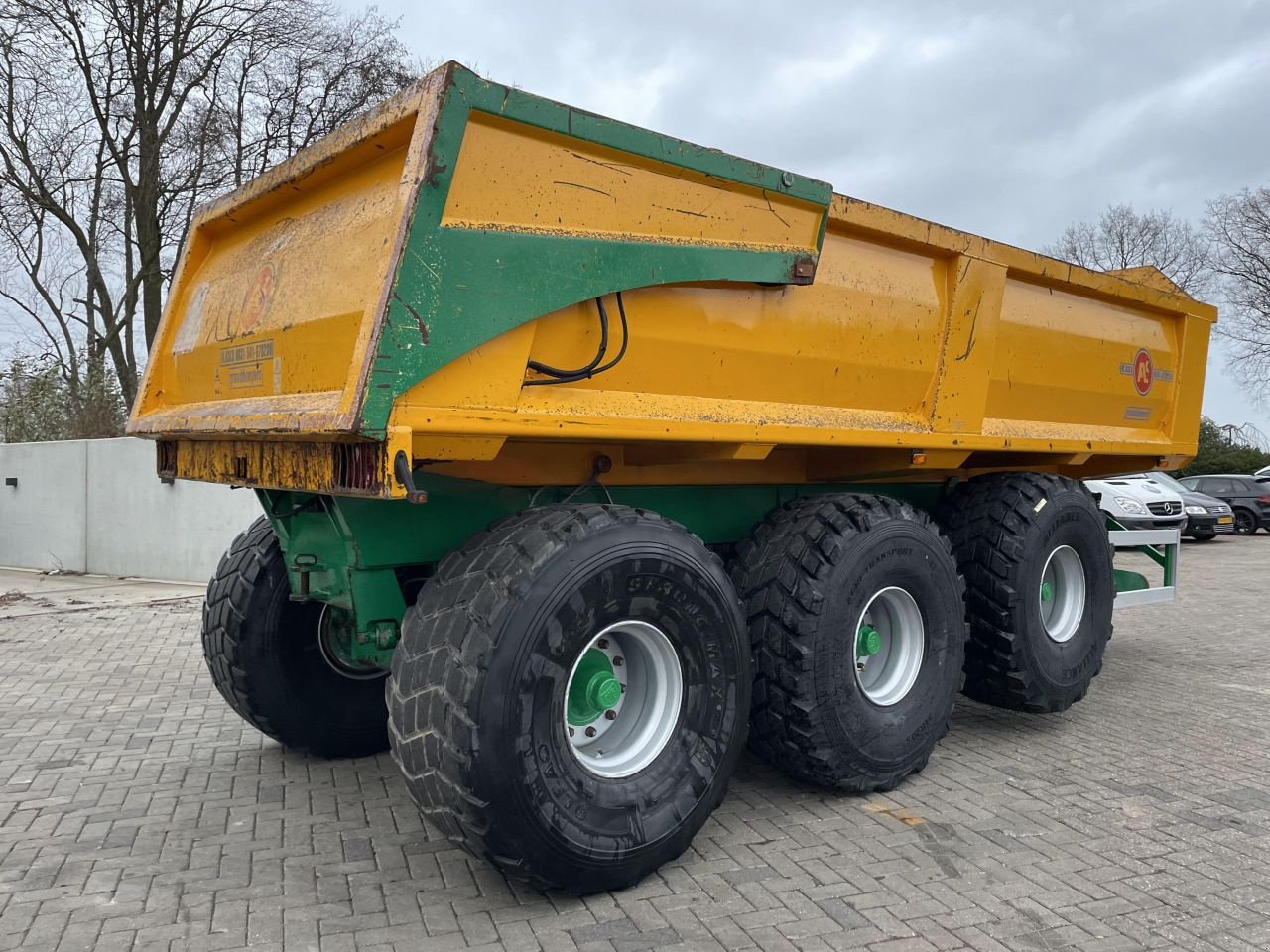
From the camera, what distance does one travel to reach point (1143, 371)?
634 cm

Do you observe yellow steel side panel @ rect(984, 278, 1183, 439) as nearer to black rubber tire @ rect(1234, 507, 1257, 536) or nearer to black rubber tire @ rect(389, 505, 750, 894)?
black rubber tire @ rect(389, 505, 750, 894)

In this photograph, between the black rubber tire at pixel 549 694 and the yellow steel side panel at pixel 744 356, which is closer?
the black rubber tire at pixel 549 694

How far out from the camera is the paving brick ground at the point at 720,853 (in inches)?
124

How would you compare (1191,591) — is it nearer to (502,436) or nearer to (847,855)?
(847,855)

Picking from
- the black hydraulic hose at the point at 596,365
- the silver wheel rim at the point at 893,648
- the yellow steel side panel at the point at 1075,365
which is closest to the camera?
the black hydraulic hose at the point at 596,365

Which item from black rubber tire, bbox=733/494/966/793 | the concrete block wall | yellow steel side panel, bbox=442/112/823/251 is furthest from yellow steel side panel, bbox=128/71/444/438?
the concrete block wall

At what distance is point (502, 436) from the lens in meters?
3.19

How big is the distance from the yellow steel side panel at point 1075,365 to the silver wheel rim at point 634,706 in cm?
254

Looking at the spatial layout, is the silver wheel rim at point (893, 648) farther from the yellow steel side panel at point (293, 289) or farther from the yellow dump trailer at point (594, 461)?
the yellow steel side panel at point (293, 289)

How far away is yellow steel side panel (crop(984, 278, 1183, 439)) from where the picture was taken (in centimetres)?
531

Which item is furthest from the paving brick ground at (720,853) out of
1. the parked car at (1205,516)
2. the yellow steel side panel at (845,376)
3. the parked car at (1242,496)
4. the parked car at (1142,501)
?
the parked car at (1242,496)

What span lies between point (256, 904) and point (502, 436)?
1.77m

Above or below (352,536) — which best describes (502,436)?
above

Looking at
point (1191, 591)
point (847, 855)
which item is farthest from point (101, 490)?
point (1191, 591)
